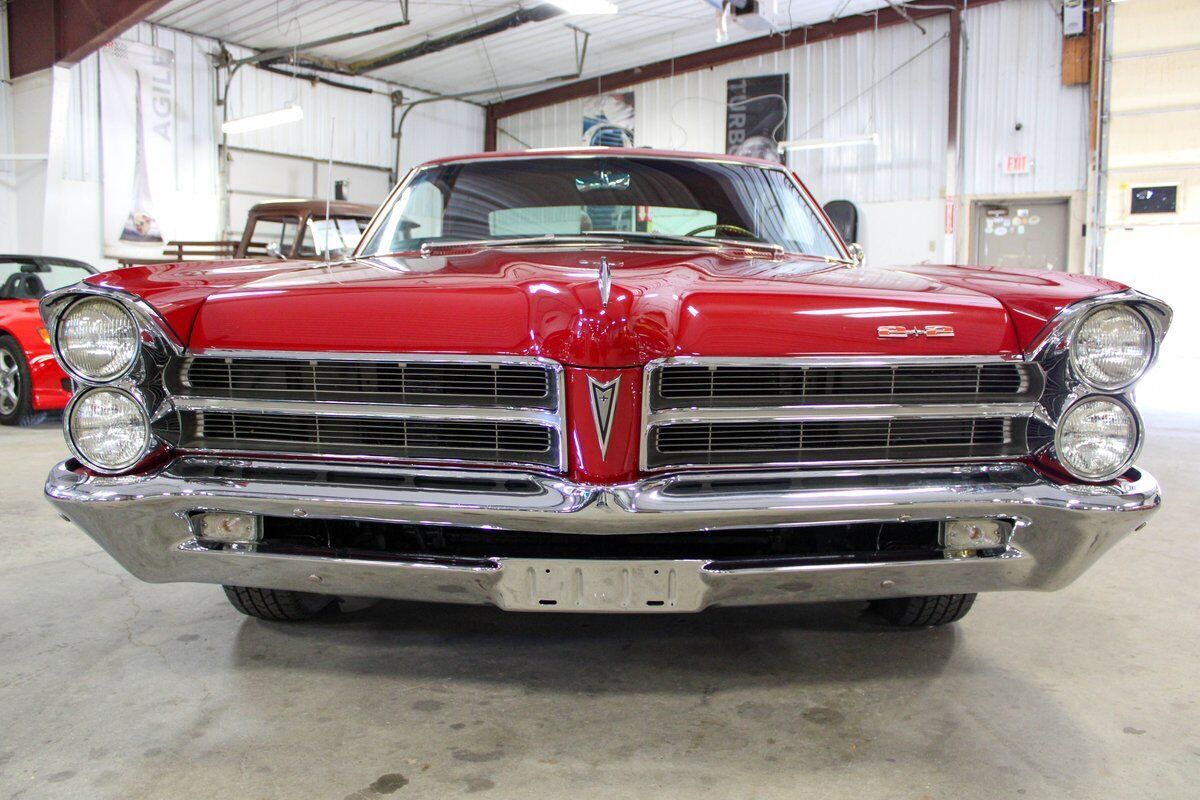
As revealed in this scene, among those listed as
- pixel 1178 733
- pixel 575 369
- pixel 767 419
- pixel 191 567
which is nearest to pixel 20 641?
pixel 191 567

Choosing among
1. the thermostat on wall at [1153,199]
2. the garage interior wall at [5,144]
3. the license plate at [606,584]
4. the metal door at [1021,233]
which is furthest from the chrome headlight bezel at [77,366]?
the metal door at [1021,233]

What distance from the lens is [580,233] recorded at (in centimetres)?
283

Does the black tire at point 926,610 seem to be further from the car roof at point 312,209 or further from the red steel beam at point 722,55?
the red steel beam at point 722,55

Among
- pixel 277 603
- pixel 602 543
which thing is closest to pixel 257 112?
pixel 277 603

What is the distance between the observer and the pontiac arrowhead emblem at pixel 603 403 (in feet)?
5.83

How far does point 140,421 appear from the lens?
195 cm

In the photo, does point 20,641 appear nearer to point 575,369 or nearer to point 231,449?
point 231,449

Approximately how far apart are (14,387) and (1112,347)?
702cm

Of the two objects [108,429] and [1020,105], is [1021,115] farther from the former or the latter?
[108,429]

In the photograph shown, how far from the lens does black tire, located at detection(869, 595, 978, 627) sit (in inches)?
95.2

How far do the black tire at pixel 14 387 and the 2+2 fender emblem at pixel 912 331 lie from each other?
6503mm

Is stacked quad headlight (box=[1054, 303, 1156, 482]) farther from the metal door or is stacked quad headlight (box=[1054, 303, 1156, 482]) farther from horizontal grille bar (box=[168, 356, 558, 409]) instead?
the metal door

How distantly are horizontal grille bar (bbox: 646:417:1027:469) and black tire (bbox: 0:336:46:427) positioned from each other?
20.5ft

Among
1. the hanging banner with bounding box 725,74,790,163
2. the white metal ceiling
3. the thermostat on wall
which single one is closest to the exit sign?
the thermostat on wall
